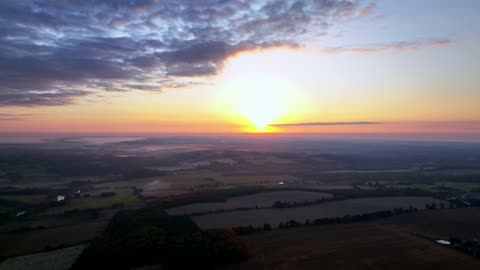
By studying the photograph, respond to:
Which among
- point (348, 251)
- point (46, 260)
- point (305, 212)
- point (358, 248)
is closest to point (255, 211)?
point (305, 212)

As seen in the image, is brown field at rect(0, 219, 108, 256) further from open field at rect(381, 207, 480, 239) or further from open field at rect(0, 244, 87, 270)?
open field at rect(381, 207, 480, 239)

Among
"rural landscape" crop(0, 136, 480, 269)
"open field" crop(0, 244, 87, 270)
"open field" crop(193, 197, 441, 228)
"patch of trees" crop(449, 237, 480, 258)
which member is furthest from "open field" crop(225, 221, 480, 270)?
"open field" crop(0, 244, 87, 270)

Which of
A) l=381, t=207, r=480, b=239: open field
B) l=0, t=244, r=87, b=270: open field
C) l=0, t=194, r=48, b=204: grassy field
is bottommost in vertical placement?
l=0, t=194, r=48, b=204: grassy field

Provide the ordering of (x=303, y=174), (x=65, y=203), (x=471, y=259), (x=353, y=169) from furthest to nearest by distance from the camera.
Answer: (x=353, y=169) → (x=303, y=174) → (x=65, y=203) → (x=471, y=259)

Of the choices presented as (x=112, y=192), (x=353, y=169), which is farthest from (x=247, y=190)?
(x=353, y=169)

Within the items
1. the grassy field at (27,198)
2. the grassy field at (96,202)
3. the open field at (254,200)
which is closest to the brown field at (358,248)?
the open field at (254,200)

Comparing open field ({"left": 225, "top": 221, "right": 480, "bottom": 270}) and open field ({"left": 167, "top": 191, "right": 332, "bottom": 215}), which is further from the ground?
open field ({"left": 225, "top": 221, "right": 480, "bottom": 270})

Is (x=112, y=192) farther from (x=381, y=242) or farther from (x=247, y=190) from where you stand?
(x=381, y=242)
